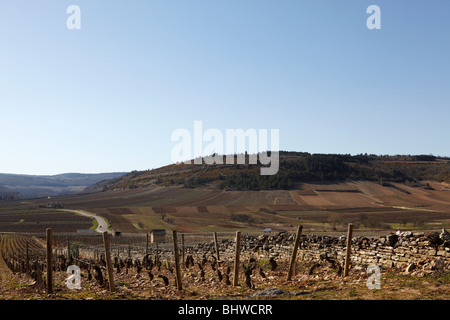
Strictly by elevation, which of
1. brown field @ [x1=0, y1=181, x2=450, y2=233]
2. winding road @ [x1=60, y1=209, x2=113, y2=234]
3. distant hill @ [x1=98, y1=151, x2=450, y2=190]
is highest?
distant hill @ [x1=98, y1=151, x2=450, y2=190]

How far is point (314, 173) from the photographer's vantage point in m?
140

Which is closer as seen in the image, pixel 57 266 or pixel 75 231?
pixel 57 266

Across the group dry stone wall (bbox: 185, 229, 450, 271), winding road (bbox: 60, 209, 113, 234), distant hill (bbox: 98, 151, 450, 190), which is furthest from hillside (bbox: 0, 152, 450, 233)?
dry stone wall (bbox: 185, 229, 450, 271)

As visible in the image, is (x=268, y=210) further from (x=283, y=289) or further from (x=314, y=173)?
(x=283, y=289)

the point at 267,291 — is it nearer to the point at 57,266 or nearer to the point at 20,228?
the point at 57,266

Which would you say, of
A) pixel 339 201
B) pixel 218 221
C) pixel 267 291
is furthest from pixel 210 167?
pixel 267 291

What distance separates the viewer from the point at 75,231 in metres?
75.8

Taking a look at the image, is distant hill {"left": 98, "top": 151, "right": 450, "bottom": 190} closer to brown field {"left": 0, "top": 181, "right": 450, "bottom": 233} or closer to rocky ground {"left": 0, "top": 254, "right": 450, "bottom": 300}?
brown field {"left": 0, "top": 181, "right": 450, "bottom": 233}

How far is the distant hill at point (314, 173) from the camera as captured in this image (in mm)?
136500

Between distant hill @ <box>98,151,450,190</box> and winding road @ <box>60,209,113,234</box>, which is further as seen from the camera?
distant hill @ <box>98,151,450,190</box>

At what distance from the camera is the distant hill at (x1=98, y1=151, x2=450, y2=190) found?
136500 mm

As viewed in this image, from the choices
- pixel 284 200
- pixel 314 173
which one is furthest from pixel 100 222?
pixel 314 173

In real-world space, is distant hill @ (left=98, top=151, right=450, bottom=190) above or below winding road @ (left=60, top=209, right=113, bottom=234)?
above
